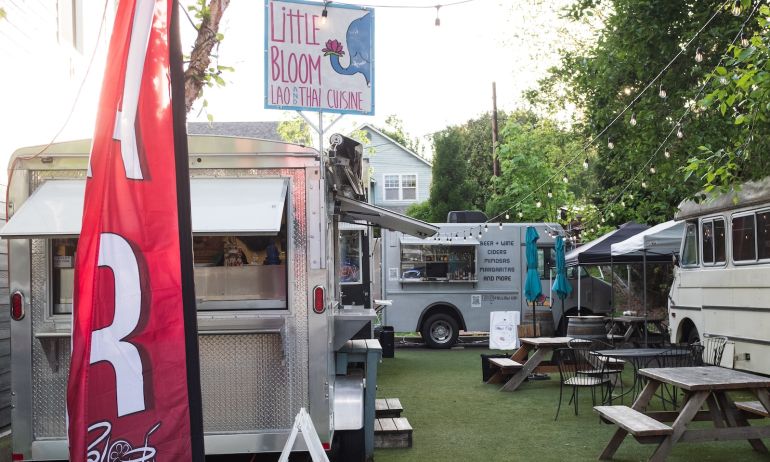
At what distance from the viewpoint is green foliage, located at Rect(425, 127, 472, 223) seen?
3212 cm

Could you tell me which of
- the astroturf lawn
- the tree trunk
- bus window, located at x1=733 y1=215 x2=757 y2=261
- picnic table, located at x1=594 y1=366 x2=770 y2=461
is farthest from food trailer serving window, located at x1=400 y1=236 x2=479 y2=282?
picnic table, located at x1=594 y1=366 x2=770 y2=461

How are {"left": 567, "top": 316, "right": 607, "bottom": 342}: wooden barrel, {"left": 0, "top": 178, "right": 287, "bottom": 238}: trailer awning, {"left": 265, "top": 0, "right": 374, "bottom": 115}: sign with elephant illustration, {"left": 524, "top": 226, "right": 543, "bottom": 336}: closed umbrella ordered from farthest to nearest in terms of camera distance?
1. {"left": 524, "top": 226, "right": 543, "bottom": 336}: closed umbrella
2. {"left": 567, "top": 316, "right": 607, "bottom": 342}: wooden barrel
3. {"left": 265, "top": 0, "right": 374, "bottom": 115}: sign with elephant illustration
4. {"left": 0, "top": 178, "right": 287, "bottom": 238}: trailer awning

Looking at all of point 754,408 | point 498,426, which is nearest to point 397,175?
point 498,426

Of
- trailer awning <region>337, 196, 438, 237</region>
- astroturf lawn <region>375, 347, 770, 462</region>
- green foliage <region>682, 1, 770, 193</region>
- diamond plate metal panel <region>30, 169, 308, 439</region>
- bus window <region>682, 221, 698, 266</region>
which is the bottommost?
astroturf lawn <region>375, 347, 770, 462</region>

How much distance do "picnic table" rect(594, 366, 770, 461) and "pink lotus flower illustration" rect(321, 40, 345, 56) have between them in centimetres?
359

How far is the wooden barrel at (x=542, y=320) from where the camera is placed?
16.4 m

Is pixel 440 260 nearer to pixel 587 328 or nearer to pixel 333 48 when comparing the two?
pixel 587 328

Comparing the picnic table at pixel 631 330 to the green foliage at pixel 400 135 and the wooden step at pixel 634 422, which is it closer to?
the wooden step at pixel 634 422

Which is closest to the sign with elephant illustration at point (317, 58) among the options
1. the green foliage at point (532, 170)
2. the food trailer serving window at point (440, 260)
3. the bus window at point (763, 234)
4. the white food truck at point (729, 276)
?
the white food truck at point (729, 276)

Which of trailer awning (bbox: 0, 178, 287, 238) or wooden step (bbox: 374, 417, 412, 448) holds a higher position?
trailer awning (bbox: 0, 178, 287, 238)

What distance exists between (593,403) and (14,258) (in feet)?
22.3

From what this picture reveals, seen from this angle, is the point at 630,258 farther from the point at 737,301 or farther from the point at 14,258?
the point at 14,258

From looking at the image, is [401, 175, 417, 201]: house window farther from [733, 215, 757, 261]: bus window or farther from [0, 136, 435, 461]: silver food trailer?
[0, 136, 435, 461]: silver food trailer

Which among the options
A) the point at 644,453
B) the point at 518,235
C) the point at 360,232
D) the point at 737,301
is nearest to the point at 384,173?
the point at 518,235
